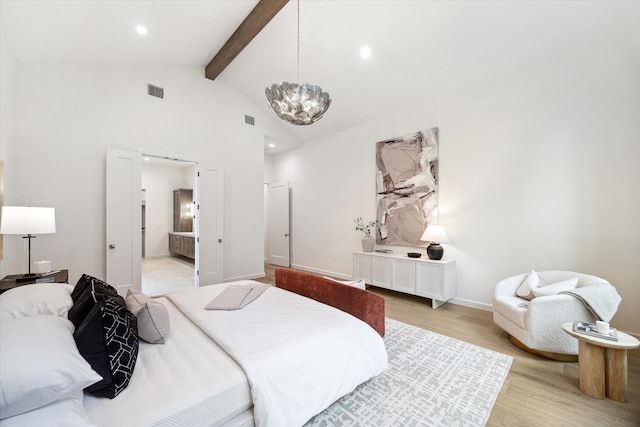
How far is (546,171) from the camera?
10.9 ft

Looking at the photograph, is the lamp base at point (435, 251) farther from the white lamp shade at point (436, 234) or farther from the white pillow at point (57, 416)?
the white pillow at point (57, 416)

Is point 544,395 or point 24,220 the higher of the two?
point 24,220

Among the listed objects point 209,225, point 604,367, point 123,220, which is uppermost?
point 123,220

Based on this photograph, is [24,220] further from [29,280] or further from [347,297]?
[347,297]

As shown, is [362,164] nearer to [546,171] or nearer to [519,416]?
[546,171]

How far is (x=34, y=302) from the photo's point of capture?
1.52 metres

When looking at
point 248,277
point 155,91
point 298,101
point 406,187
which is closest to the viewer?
point 298,101

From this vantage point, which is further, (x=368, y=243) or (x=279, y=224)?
(x=279, y=224)

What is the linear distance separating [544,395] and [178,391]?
2.49 meters

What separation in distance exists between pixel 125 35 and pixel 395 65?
12.0ft

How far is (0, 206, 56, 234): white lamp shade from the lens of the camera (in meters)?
2.38

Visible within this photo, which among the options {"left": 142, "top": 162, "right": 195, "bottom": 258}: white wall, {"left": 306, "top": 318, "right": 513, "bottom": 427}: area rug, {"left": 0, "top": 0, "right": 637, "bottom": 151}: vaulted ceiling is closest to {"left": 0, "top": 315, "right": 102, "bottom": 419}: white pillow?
{"left": 306, "top": 318, "right": 513, "bottom": 427}: area rug

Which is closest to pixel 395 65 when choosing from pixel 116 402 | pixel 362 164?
pixel 362 164

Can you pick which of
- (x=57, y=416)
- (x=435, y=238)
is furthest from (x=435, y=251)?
(x=57, y=416)
